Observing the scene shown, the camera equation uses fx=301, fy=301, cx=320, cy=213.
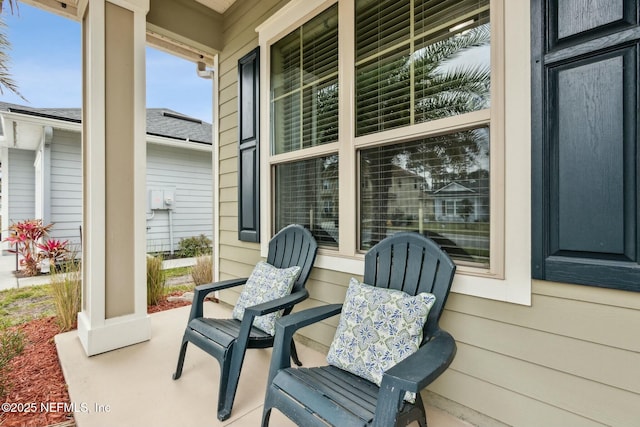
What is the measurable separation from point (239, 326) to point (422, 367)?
135cm

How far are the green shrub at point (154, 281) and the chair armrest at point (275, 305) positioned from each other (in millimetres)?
2496

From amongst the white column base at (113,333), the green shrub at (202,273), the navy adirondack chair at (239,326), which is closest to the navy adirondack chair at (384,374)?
the navy adirondack chair at (239,326)

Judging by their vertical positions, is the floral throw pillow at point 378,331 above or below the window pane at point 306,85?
below

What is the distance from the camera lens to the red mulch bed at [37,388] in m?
1.72

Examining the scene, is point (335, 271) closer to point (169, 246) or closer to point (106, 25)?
point (106, 25)

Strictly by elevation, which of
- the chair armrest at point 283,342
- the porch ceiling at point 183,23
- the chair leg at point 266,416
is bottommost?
the chair leg at point 266,416

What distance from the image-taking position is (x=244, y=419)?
170cm

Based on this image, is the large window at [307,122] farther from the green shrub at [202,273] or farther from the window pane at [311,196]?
the green shrub at [202,273]

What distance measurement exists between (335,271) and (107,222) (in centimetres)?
196

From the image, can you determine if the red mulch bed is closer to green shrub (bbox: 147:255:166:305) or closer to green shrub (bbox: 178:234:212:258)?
green shrub (bbox: 147:255:166:305)

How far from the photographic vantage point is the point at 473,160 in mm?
1675

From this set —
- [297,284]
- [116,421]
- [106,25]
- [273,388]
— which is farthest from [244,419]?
[106,25]

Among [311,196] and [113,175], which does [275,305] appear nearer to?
[311,196]

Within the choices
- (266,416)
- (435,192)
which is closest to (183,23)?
(435,192)
